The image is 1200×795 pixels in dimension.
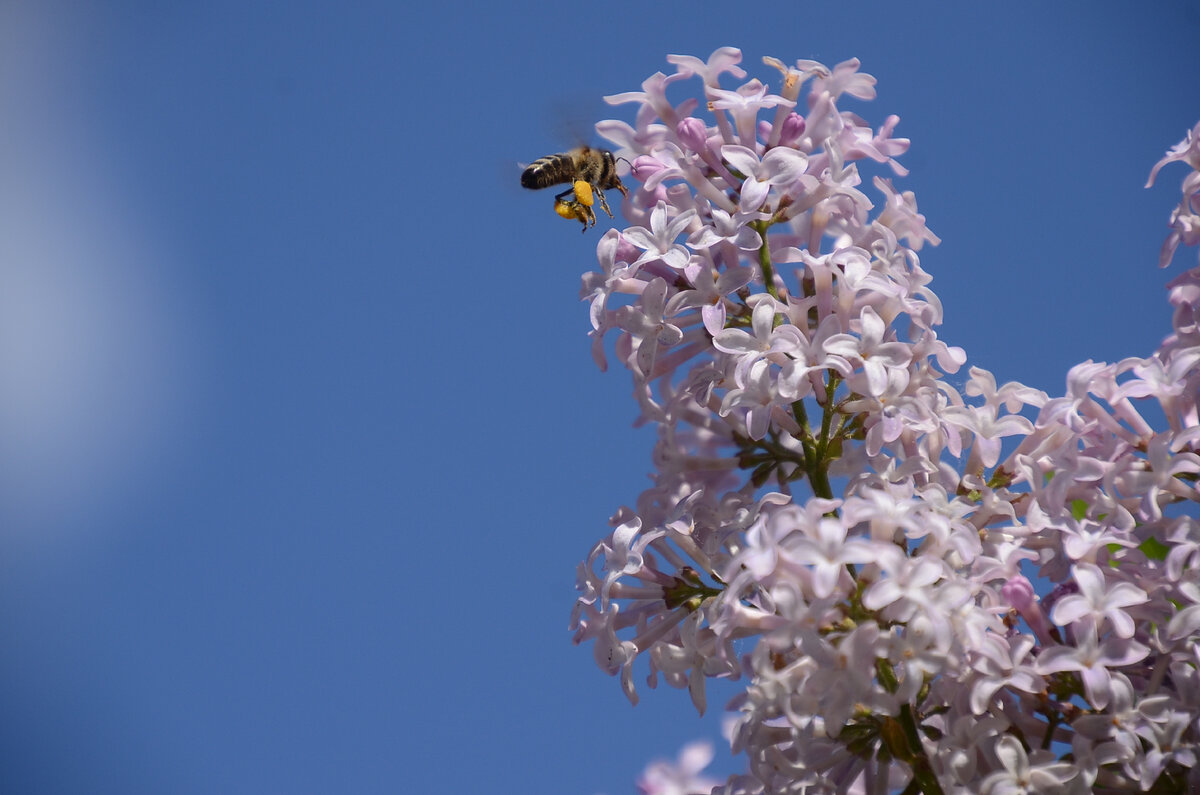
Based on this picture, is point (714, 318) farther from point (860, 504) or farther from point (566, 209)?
point (566, 209)

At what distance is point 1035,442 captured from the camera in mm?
2227

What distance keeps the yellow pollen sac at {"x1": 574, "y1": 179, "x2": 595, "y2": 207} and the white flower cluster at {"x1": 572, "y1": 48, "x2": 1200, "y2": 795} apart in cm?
100

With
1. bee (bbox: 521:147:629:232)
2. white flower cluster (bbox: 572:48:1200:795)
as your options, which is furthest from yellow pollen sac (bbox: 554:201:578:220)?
white flower cluster (bbox: 572:48:1200:795)

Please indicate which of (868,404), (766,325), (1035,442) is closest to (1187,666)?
(1035,442)

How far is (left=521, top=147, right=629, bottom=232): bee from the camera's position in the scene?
3.71m

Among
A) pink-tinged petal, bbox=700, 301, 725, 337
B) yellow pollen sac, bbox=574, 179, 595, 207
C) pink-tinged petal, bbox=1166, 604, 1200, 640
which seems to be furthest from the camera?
yellow pollen sac, bbox=574, 179, 595, 207

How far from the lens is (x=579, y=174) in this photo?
385cm

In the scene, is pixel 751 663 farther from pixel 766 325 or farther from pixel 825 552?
pixel 766 325

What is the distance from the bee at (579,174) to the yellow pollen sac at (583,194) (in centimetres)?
1

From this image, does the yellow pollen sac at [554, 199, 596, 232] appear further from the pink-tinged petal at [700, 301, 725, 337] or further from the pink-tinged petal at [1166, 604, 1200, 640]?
the pink-tinged petal at [1166, 604, 1200, 640]

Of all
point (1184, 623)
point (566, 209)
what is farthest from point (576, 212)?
point (1184, 623)

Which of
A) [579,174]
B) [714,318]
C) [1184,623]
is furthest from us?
[579,174]

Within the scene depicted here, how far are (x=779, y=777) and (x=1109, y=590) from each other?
645 millimetres

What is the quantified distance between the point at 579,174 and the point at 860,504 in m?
2.26
